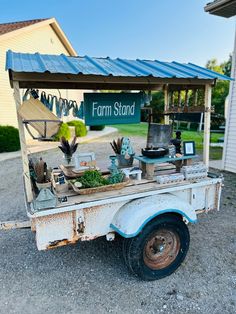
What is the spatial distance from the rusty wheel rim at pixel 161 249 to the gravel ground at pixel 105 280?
186 millimetres

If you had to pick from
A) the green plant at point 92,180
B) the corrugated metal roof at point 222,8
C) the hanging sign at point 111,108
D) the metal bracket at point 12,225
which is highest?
the corrugated metal roof at point 222,8

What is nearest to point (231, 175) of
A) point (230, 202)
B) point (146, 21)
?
point (230, 202)

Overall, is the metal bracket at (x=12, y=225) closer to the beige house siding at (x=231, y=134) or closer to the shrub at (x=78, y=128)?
the beige house siding at (x=231, y=134)

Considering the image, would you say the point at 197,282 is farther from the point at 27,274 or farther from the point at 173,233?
the point at 27,274

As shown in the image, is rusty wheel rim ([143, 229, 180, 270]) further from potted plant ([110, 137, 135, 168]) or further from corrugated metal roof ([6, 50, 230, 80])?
corrugated metal roof ([6, 50, 230, 80])

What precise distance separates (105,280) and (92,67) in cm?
226

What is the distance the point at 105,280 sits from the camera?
2.64 metres

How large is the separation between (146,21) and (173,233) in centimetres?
1897

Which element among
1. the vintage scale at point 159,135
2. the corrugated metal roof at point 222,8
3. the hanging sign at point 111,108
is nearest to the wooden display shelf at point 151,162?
the vintage scale at point 159,135

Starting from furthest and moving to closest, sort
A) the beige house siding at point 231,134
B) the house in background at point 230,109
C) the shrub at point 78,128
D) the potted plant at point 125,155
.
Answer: the shrub at point 78,128 → the beige house siding at point 231,134 → the house in background at point 230,109 → the potted plant at point 125,155

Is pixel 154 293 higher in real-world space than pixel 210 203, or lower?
lower

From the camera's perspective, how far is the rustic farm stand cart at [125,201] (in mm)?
2299

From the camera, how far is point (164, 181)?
284 centimetres

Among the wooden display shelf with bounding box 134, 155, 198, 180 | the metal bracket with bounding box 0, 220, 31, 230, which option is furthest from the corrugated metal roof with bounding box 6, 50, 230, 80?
the metal bracket with bounding box 0, 220, 31, 230
